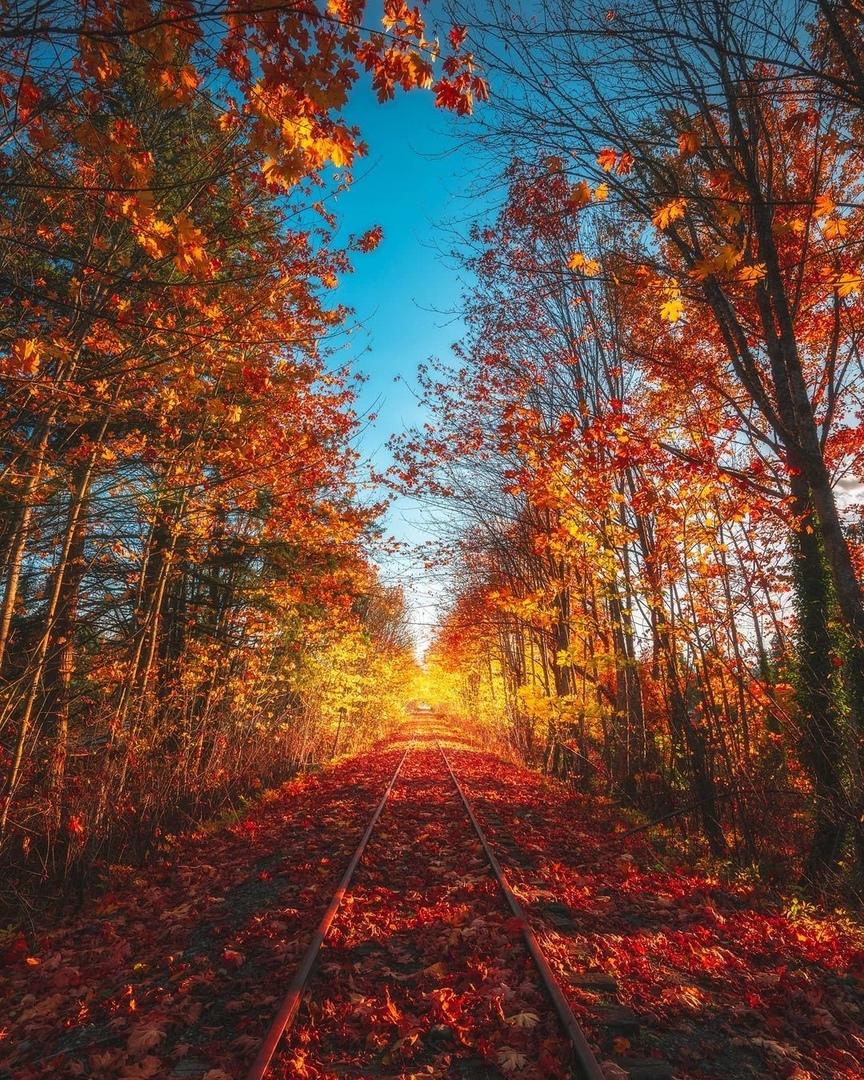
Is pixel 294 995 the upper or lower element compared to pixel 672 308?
lower

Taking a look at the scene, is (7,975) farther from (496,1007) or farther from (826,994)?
(826,994)

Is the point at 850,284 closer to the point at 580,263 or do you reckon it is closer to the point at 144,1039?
the point at 580,263

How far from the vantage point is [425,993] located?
3.86 m

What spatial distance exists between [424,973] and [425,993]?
24 centimetres

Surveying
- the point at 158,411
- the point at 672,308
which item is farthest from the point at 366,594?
the point at 672,308

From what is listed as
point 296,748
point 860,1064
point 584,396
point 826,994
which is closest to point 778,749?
point 826,994

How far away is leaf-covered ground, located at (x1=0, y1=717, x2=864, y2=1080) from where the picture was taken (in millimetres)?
3254

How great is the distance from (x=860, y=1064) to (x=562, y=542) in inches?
384

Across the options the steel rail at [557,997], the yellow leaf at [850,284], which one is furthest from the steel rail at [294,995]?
the yellow leaf at [850,284]

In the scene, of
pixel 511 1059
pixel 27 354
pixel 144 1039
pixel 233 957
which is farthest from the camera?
pixel 233 957

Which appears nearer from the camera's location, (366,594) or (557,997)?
(557,997)

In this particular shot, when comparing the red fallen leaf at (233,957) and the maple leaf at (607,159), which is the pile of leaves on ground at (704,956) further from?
the maple leaf at (607,159)

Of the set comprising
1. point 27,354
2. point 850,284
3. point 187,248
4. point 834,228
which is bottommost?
point 27,354

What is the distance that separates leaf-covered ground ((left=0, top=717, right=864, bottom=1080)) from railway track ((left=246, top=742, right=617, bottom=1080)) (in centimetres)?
2
